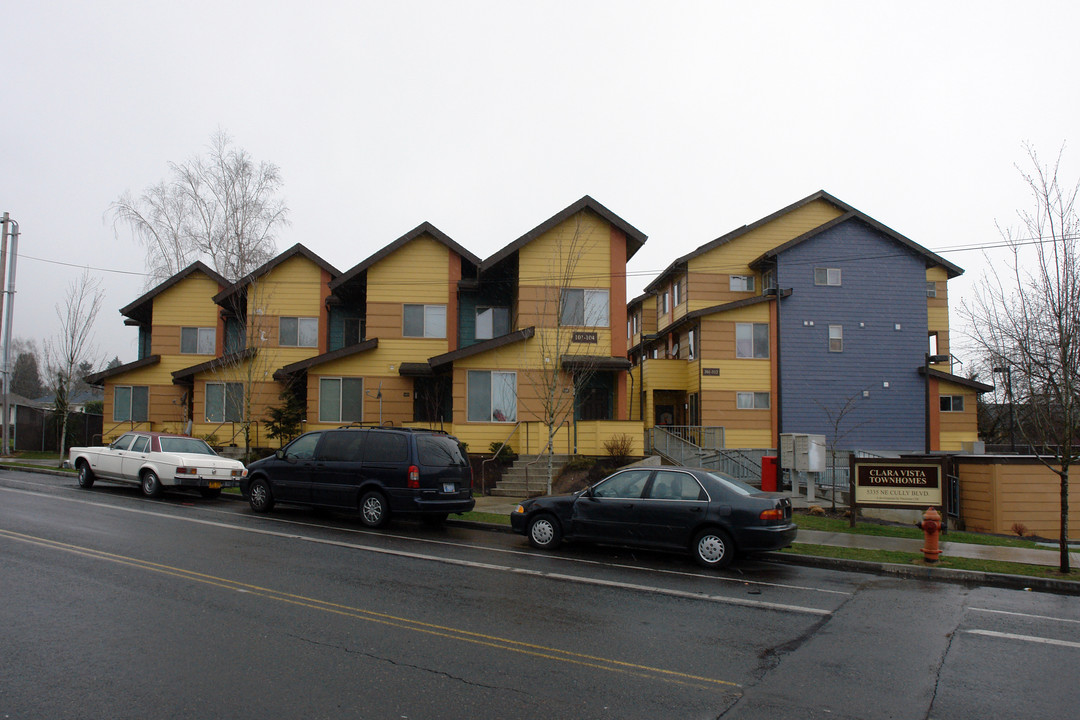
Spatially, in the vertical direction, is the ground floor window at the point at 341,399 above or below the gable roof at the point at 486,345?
below

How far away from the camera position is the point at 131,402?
2978 cm

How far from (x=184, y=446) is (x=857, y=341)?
2390cm

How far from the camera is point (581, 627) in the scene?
7.44 metres

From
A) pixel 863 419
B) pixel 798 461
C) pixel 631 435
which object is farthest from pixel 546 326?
pixel 863 419

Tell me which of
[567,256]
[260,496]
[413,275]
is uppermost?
[567,256]

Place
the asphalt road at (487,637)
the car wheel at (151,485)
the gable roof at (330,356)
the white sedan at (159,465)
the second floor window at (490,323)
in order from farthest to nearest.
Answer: the second floor window at (490,323) < the gable roof at (330,356) < the car wheel at (151,485) < the white sedan at (159,465) < the asphalt road at (487,637)

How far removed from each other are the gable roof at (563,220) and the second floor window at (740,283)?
8181mm

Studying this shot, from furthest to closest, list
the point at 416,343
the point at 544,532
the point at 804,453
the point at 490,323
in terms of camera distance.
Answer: the point at 490,323, the point at 416,343, the point at 804,453, the point at 544,532

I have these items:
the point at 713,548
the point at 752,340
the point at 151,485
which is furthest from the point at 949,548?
the point at 752,340

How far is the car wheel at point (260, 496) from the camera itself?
15.3 m

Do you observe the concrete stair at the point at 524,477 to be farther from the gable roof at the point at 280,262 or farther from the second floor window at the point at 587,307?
the gable roof at the point at 280,262

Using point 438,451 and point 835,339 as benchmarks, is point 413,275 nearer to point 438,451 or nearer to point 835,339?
point 438,451

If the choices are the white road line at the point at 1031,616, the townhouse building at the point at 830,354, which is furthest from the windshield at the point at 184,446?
the white road line at the point at 1031,616

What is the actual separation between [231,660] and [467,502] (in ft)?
27.8
